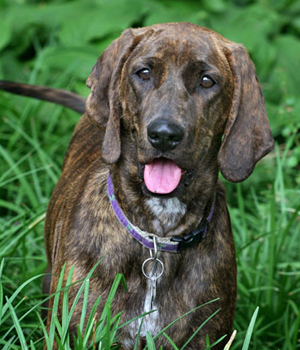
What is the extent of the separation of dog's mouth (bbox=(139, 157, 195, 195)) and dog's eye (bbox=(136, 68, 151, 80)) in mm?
375

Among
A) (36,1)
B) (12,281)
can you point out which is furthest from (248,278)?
(36,1)

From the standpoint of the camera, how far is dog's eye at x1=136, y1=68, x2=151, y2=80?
3.28 meters

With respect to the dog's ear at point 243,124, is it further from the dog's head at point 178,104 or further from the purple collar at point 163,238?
the purple collar at point 163,238

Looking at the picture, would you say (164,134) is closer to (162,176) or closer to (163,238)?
(162,176)

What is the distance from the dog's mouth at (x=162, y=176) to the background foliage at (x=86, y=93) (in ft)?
3.53

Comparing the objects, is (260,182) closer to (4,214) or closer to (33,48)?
(4,214)

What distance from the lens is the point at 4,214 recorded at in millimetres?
5293

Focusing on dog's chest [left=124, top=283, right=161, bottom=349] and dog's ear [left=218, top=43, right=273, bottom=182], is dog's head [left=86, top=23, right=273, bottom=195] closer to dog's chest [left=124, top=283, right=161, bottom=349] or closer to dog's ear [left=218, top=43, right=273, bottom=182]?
dog's ear [left=218, top=43, right=273, bottom=182]

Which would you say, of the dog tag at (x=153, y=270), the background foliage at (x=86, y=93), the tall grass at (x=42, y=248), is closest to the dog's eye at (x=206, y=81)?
the dog tag at (x=153, y=270)

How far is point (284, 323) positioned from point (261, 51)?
2789mm

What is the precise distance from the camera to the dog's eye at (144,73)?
129 inches

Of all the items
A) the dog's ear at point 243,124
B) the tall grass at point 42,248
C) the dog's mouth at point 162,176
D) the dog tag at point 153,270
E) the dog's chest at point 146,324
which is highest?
the dog's ear at point 243,124

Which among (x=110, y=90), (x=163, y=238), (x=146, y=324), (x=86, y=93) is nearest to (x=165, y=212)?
(x=163, y=238)

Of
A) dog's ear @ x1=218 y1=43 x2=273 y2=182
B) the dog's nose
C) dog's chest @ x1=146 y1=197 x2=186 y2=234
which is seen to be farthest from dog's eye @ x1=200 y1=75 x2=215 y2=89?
A: dog's chest @ x1=146 y1=197 x2=186 y2=234
